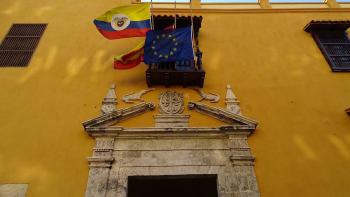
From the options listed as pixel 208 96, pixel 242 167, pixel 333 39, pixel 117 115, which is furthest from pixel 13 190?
pixel 333 39

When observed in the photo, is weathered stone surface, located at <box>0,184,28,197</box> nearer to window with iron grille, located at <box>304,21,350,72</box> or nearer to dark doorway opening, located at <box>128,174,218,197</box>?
dark doorway opening, located at <box>128,174,218,197</box>

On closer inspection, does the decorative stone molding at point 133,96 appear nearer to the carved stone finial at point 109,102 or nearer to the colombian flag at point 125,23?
the carved stone finial at point 109,102

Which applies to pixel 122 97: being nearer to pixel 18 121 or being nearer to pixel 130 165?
pixel 130 165

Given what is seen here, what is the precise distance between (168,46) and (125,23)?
3.80 feet

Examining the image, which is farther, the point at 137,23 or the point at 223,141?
the point at 137,23

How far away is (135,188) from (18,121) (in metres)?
2.98

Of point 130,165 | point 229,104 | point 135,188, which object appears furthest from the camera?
point 135,188

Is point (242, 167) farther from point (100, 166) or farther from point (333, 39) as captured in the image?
point (333, 39)

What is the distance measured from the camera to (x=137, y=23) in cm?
702

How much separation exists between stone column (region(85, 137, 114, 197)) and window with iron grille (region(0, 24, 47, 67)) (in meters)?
3.00

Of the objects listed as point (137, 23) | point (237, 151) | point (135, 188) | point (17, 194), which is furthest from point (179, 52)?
point (17, 194)

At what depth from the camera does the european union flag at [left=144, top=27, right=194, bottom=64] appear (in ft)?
21.4

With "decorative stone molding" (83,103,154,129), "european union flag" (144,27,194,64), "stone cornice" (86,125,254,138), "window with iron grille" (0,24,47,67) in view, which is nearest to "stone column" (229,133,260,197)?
"stone cornice" (86,125,254,138)

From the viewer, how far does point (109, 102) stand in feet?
21.0
